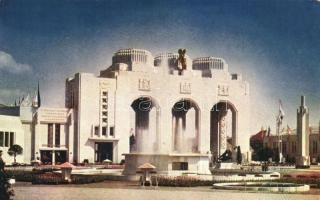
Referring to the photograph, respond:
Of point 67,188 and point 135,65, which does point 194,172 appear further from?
point 135,65

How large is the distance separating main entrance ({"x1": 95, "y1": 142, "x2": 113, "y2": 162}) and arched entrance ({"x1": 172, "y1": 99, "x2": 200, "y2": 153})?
1.76 m

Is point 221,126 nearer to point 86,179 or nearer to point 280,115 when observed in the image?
point 280,115

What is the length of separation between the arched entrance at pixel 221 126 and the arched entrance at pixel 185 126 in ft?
5.24

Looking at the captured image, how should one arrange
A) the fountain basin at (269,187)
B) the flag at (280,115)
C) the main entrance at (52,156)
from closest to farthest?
the fountain basin at (269,187) → the flag at (280,115) → the main entrance at (52,156)

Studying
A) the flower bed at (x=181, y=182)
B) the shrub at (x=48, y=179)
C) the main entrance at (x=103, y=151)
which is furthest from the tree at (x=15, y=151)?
the flower bed at (x=181, y=182)

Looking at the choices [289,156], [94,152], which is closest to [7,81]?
[94,152]

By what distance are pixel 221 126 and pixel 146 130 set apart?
8.47 meters

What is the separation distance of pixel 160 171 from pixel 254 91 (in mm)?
2189

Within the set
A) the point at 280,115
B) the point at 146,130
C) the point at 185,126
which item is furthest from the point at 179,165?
the point at 185,126

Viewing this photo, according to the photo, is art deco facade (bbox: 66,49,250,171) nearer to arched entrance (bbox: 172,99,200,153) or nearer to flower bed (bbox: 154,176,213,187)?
arched entrance (bbox: 172,99,200,153)

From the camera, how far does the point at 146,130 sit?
16.5 meters

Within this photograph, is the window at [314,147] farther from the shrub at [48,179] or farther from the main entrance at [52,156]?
the shrub at [48,179]

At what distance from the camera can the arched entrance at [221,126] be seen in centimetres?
2462

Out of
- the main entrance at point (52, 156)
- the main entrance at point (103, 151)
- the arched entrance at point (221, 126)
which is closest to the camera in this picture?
the main entrance at point (52, 156)
